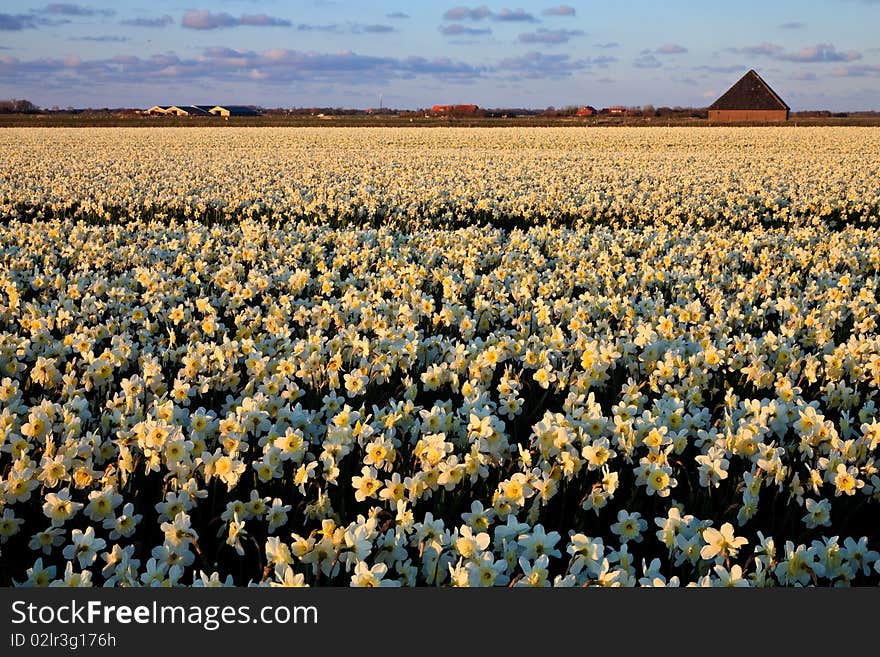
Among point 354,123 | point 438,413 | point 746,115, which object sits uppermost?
point 746,115

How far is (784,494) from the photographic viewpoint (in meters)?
4.18

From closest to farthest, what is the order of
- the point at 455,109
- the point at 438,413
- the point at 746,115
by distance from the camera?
the point at 438,413 < the point at 746,115 < the point at 455,109

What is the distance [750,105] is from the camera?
110m

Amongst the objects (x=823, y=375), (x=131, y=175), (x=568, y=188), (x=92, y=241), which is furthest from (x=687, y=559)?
(x=131, y=175)

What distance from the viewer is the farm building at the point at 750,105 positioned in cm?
10881

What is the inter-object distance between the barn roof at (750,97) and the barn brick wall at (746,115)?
72 centimetres

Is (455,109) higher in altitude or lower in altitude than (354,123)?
higher

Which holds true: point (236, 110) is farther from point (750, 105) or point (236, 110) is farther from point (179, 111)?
point (750, 105)

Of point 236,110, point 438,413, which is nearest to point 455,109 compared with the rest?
point 236,110

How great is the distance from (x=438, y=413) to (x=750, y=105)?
120m

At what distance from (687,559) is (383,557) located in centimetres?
141

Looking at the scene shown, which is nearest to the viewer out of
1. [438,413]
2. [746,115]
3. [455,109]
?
[438,413]

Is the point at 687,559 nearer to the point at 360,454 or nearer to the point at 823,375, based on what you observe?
the point at 360,454

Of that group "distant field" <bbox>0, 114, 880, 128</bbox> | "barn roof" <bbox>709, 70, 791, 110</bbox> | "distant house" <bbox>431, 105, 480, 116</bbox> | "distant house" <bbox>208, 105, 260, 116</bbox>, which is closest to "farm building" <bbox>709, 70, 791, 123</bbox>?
"barn roof" <bbox>709, 70, 791, 110</bbox>
